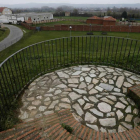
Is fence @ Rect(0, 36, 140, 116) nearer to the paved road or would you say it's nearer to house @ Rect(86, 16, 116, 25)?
the paved road

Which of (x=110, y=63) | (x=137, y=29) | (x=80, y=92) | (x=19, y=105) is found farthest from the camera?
(x=137, y=29)

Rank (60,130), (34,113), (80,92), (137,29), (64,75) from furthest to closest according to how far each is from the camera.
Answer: (137,29) < (64,75) < (80,92) < (34,113) < (60,130)

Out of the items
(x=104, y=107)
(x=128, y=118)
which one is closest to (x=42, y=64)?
(x=104, y=107)

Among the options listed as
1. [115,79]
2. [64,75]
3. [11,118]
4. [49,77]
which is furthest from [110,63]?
[11,118]

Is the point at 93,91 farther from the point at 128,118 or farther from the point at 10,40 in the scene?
the point at 10,40

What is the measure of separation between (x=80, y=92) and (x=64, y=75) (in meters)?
1.17

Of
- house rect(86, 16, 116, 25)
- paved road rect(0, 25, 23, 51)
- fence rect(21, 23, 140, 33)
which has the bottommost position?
paved road rect(0, 25, 23, 51)

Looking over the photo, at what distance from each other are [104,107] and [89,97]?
0.53 meters

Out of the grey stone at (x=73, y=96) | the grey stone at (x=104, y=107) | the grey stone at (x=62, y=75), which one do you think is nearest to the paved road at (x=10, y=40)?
the grey stone at (x=62, y=75)

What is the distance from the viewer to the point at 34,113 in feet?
10.9

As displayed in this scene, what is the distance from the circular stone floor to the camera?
124 inches

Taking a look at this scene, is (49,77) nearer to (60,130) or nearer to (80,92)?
(80,92)

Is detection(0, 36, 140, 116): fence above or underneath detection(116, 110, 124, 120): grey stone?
above

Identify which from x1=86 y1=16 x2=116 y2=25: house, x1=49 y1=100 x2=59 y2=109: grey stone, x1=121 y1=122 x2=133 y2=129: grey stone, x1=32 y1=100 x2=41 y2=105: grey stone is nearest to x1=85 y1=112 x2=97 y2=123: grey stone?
x1=121 y1=122 x2=133 y2=129: grey stone
